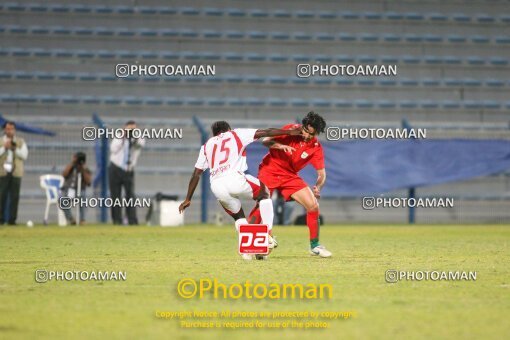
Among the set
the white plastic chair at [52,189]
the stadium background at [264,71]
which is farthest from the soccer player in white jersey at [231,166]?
the stadium background at [264,71]

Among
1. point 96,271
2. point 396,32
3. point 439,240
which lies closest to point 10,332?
point 96,271

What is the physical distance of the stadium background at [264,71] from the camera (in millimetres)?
27891

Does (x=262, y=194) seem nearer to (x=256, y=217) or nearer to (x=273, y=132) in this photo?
(x=256, y=217)

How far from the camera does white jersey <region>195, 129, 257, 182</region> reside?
14023 millimetres

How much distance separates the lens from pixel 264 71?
30.3 m

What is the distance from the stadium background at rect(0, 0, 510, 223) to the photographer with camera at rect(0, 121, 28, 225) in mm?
2107

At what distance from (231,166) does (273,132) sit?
2.27ft

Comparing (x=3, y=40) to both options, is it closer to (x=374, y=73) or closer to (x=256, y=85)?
(x=256, y=85)

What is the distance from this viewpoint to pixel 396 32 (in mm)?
31703

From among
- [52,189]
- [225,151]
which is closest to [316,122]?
[225,151]

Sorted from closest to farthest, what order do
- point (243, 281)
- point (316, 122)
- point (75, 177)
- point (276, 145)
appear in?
point (243, 281) < point (316, 122) < point (276, 145) < point (75, 177)

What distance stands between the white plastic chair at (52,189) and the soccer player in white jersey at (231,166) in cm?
1172

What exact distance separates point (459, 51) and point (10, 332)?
2579 cm

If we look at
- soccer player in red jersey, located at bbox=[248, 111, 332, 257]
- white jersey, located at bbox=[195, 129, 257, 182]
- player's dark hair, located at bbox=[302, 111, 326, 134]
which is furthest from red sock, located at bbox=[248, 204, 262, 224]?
player's dark hair, located at bbox=[302, 111, 326, 134]
